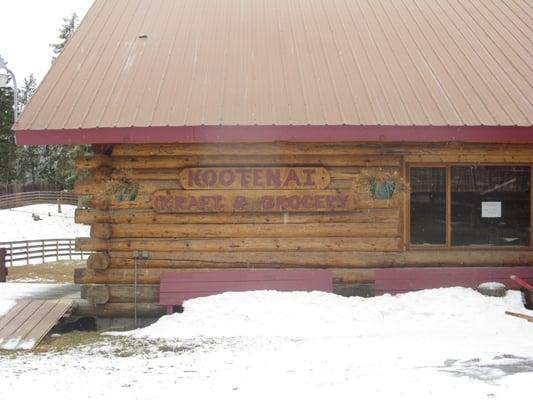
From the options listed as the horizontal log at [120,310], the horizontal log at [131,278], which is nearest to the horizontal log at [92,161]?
the horizontal log at [131,278]

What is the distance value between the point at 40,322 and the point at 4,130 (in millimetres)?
50090

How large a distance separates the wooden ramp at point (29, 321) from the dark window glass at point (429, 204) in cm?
581

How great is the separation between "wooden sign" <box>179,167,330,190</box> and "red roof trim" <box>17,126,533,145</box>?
1.81ft

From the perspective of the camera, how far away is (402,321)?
8.66 meters

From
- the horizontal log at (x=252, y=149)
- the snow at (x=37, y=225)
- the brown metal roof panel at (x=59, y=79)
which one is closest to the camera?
the brown metal roof panel at (x=59, y=79)

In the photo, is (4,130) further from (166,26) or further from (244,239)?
(244,239)

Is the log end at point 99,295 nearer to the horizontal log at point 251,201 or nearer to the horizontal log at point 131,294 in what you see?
the horizontal log at point 131,294

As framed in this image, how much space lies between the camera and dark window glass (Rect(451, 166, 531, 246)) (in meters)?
9.72

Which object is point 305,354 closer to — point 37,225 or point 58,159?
point 37,225

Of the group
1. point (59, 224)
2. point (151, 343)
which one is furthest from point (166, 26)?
point (59, 224)

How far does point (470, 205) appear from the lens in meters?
9.74

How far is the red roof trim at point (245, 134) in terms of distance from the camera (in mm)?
8906

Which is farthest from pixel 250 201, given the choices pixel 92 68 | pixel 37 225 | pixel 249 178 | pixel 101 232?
pixel 37 225

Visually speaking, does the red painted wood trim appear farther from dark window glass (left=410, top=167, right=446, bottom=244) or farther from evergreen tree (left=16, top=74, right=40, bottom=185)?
evergreen tree (left=16, top=74, right=40, bottom=185)
